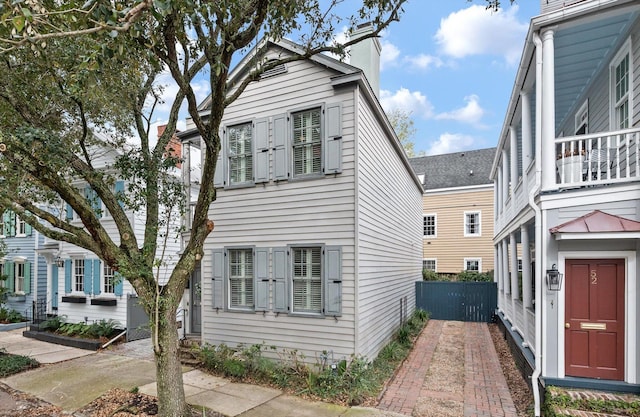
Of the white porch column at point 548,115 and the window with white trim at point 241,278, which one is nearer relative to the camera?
the white porch column at point 548,115

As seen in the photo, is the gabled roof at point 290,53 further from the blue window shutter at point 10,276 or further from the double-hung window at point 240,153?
the blue window shutter at point 10,276

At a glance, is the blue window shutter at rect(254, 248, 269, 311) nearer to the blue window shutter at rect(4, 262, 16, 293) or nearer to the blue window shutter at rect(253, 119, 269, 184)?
the blue window shutter at rect(253, 119, 269, 184)

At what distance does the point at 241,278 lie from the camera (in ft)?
27.9

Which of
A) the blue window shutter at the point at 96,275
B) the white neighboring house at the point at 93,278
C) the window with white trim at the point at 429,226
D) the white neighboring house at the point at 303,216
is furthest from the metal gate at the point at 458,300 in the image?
the blue window shutter at the point at 96,275

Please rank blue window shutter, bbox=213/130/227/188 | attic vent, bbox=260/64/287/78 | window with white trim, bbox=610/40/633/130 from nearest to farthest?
window with white trim, bbox=610/40/633/130 → attic vent, bbox=260/64/287/78 → blue window shutter, bbox=213/130/227/188

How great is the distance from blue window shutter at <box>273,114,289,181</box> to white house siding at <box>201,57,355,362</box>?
15cm

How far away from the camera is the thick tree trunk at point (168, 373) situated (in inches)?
215

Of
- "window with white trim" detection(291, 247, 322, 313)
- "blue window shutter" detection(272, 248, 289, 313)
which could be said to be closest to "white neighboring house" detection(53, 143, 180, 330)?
"blue window shutter" detection(272, 248, 289, 313)

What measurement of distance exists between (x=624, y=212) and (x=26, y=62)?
10.9 meters

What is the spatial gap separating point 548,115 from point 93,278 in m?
14.5

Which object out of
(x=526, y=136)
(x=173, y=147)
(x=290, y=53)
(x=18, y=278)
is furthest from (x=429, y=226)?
(x=18, y=278)

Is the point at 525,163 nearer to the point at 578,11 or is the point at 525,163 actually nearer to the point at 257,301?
the point at 578,11

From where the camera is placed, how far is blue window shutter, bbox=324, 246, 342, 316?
7.11 m

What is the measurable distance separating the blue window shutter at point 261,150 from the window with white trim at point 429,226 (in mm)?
16602
